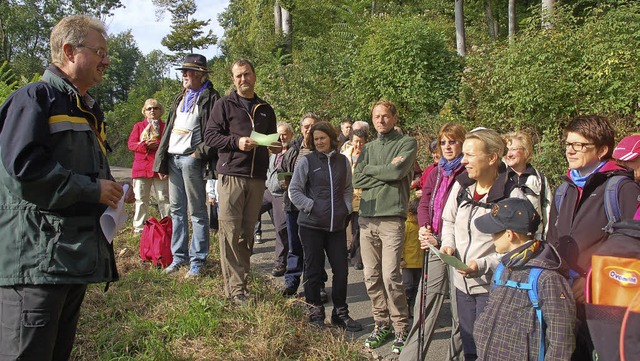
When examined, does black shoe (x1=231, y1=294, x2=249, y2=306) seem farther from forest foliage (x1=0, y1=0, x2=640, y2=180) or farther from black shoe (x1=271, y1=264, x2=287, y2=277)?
forest foliage (x1=0, y1=0, x2=640, y2=180)

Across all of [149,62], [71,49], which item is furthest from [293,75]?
[149,62]

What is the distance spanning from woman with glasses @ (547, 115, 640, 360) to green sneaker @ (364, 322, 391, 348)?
1.82 meters

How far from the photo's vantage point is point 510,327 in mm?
2664

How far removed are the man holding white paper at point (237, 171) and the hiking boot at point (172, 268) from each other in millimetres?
1088

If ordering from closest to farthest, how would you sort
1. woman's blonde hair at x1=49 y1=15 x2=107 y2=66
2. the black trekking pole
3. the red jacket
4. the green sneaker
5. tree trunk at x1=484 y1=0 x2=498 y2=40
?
woman's blonde hair at x1=49 y1=15 x2=107 y2=66, the black trekking pole, the green sneaker, the red jacket, tree trunk at x1=484 y1=0 x2=498 y2=40

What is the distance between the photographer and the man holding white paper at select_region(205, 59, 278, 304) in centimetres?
477

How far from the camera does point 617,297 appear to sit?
7.80 ft

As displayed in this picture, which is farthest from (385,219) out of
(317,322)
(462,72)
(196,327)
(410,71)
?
(462,72)

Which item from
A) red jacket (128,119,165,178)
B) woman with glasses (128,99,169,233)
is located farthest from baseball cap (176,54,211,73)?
red jacket (128,119,165,178)

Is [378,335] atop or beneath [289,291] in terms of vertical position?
beneath

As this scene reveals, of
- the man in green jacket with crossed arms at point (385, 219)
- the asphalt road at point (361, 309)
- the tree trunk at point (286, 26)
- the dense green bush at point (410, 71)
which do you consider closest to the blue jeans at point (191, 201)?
the asphalt road at point (361, 309)

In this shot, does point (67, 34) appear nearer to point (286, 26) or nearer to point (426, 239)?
point (426, 239)

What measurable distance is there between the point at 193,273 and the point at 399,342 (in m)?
2.42

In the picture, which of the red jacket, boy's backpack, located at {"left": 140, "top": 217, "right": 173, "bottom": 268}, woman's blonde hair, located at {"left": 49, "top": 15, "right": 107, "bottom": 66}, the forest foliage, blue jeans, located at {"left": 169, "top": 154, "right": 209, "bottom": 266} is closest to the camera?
woman's blonde hair, located at {"left": 49, "top": 15, "right": 107, "bottom": 66}
